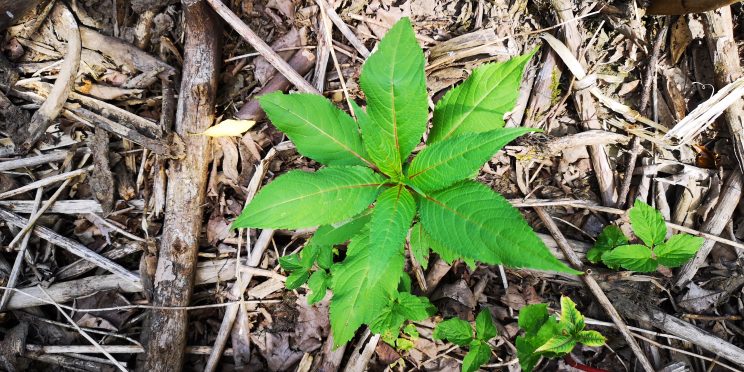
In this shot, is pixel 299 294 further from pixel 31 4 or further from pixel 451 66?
pixel 31 4

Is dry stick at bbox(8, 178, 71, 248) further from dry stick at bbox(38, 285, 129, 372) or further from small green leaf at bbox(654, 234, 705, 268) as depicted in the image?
small green leaf at bbox(654, 234, 705, 268)

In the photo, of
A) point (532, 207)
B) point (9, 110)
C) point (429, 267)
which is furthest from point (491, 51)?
point (9, 110)

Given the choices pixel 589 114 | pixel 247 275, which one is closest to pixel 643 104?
pixel 589 114

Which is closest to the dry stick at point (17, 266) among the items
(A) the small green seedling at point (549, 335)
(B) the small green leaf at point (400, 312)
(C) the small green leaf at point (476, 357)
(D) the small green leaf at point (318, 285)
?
(D) the small green leaf at point (318, 285)

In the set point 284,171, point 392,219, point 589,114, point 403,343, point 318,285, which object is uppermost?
point 589,114

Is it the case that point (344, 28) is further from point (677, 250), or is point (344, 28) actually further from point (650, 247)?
point (677, 250)

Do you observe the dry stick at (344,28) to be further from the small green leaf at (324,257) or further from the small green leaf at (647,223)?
the small green leaf at (647,223)

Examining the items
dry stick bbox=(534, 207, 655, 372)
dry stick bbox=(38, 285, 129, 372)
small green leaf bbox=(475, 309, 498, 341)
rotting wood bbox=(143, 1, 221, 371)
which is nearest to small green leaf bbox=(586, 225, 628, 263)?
dry stick bbox=(534, 207, 655, 372)
